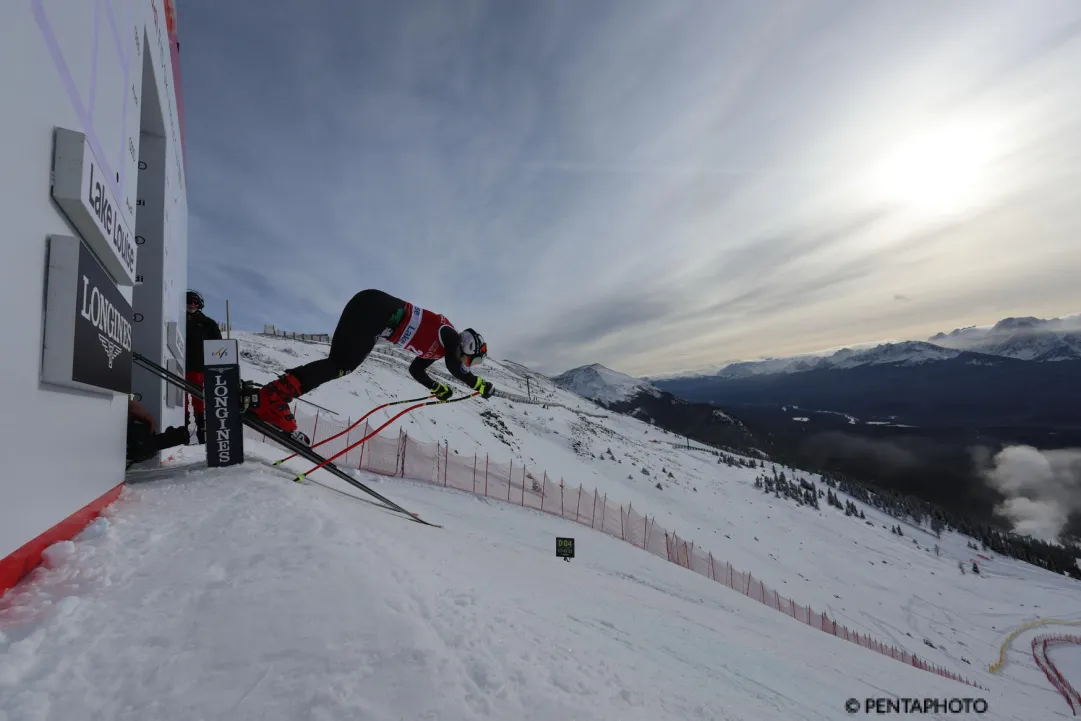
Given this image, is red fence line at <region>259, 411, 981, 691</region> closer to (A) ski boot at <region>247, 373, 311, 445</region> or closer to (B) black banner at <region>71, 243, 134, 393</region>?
(A) ski boot at <region>247, 373, 311, 445</region>

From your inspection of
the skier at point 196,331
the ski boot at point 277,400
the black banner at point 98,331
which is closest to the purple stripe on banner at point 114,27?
the black banner at point 98,331

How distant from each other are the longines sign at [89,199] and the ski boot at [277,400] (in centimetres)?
210

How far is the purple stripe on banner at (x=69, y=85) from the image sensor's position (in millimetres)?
2707

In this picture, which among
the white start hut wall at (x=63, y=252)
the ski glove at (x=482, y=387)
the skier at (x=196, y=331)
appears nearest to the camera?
the white start hut wall at (x=63, y=252)

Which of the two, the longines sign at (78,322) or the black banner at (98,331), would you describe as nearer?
the longines sign at (78,322)

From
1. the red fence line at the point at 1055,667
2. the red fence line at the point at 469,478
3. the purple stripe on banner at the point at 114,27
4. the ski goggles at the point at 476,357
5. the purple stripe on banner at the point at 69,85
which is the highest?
the purple stripe on banner at the point at 114,27

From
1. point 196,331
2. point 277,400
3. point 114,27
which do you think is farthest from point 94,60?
point 196,331

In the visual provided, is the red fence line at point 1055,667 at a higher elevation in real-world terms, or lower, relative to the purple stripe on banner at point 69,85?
lower

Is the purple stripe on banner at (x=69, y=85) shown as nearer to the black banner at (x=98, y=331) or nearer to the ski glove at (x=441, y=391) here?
the black banner at (x=98, y=331)

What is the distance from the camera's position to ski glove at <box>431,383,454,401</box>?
7.31 m

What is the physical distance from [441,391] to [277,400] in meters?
2.31

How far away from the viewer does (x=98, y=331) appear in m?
3.52

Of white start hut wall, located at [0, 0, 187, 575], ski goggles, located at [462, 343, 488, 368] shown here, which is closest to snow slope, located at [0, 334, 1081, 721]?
white start hut wall, located at [0, 0, 187, 575]

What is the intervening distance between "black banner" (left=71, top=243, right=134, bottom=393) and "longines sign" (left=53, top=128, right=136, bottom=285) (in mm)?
224
